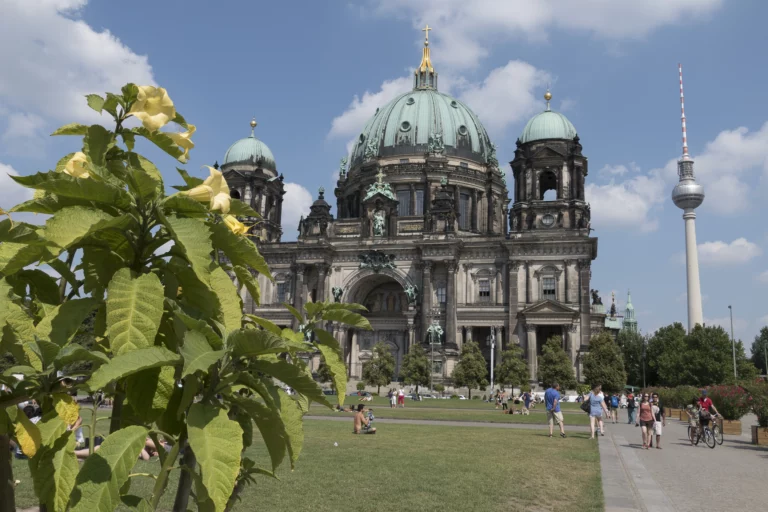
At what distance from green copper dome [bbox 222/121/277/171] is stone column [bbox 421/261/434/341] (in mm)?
26807

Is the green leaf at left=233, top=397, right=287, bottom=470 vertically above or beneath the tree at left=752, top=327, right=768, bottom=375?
beneath

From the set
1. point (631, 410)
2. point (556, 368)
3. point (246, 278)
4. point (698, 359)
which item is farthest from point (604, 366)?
point (246, 278)

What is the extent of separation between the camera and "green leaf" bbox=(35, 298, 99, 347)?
240cm

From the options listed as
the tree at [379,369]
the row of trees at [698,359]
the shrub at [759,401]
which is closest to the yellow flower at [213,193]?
the shrub at [759,401]

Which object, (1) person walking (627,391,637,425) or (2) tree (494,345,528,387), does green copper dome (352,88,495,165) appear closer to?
(2) tree (494,345,528,387)

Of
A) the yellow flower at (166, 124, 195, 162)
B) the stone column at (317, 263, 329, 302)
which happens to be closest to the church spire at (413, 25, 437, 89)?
the stone column at (317, 263, 329, 302)

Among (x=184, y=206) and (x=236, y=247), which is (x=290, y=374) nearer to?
(x=236, y=247)

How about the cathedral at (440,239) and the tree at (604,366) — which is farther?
the cathedral at (440,239)

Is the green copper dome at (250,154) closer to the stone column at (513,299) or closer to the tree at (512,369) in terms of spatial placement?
the stone column at (513,299)

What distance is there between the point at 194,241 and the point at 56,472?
975 mm

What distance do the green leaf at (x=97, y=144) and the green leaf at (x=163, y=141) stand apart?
135 mm

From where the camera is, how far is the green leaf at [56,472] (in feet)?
7.75

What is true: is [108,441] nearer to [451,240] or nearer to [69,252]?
[69,252]

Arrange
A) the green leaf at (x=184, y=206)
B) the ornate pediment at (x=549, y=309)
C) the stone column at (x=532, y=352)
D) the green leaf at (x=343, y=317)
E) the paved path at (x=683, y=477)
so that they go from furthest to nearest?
the ornate pediment at (x=549, y=309) < the stone column at (x=532, y=352) < the paved path at (x=683, y=477) < the green leaf at (x=343, y=317) < the green leaf at (x=184, y=206)
